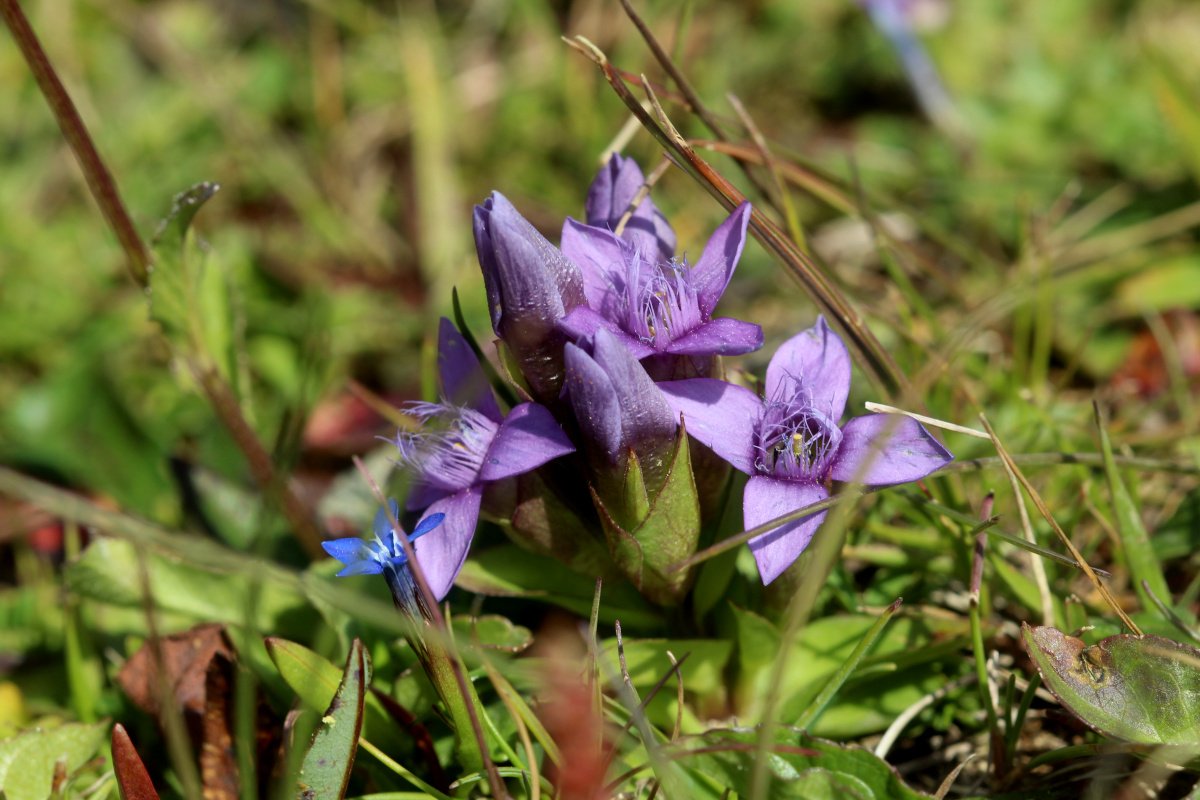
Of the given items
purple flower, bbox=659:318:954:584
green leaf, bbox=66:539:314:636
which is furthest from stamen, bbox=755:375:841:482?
green leaf, bbox=66:539:314:636

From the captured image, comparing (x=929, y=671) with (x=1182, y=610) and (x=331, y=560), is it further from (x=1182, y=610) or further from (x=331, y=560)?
(x=331, y=560)

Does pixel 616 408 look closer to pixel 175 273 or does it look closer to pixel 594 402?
pixel 594 402

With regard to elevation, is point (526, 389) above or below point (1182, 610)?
above

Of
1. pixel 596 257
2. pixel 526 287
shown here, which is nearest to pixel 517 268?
pixel 526 287

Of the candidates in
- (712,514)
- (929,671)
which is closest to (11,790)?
(712,514)

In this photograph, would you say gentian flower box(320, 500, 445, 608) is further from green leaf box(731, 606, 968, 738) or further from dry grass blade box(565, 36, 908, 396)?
dry grass blade box(565, 36, 908, 396)

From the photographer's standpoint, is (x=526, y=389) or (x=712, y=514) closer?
(x=526, y=389)
